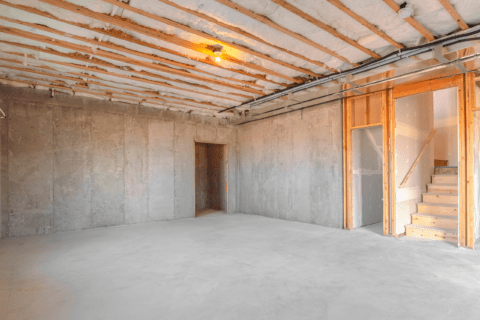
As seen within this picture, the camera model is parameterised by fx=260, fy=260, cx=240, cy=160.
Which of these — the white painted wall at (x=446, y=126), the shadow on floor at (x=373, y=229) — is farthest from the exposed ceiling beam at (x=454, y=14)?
the white painted wall at (x=446, y=126)

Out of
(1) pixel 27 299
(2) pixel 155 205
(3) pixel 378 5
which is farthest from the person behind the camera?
(2) pixel 155 205

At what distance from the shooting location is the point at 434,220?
16.1 feet

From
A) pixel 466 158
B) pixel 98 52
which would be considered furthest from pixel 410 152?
pixel 98 52

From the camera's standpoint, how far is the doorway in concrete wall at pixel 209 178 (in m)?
8.67

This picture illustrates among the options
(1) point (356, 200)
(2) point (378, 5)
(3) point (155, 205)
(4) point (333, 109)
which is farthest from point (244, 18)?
(3) point (155, 205)

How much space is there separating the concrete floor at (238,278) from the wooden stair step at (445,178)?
202cm

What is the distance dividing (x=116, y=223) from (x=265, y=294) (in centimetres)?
489

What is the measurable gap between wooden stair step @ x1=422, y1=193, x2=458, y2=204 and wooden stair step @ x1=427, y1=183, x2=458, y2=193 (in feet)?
0.54

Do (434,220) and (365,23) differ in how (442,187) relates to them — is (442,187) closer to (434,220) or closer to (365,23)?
(434,220)

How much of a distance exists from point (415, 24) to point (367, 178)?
12.3 feet

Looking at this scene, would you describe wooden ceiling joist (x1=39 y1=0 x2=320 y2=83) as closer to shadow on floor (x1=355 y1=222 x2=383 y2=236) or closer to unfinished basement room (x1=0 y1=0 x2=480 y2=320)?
unfinished basement room (x1=0 y1=0 x2=480 y2=320)

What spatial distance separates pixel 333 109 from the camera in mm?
5812

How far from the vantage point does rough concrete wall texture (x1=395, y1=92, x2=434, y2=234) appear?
16.4ft

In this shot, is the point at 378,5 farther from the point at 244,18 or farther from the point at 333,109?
the point at 333,109
